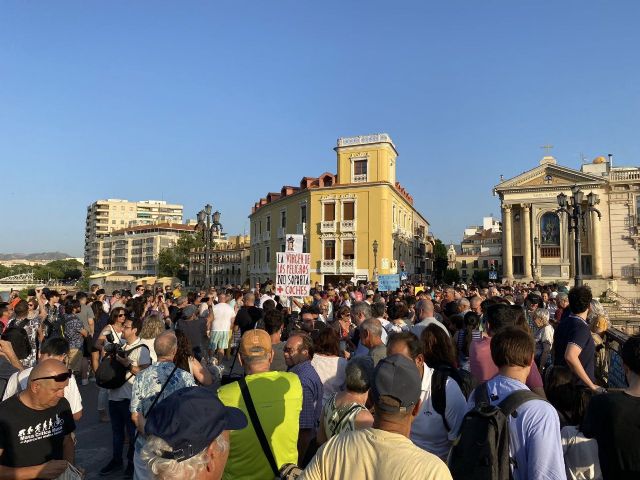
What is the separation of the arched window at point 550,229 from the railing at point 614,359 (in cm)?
4184

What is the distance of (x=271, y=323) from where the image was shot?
18.3 ft

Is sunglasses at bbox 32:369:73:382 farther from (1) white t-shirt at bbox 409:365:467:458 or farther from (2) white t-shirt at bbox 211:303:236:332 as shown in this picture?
(2) white t-shirt at bbox 211:303:236:332

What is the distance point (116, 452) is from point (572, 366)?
4.85 meters

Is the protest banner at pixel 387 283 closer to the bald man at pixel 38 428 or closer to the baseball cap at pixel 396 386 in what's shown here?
the bald man at pixel 38 428

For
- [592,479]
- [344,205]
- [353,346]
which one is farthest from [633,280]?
[592,479]

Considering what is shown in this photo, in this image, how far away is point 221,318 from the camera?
10.3 m

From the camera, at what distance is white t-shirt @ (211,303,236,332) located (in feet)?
33.6

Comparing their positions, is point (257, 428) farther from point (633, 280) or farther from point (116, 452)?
point (633, 280)

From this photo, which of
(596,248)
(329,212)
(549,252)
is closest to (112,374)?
(329,212)

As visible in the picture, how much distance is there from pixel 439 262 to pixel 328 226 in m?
38.0

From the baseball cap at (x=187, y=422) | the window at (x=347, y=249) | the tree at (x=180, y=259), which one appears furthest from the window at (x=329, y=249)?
the tree at (x=180, y=259)

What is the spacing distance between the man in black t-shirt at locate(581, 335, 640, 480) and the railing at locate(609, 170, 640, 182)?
160 feet

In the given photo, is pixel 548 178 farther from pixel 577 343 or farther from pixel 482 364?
pixel 482 364

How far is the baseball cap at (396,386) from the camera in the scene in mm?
2023
